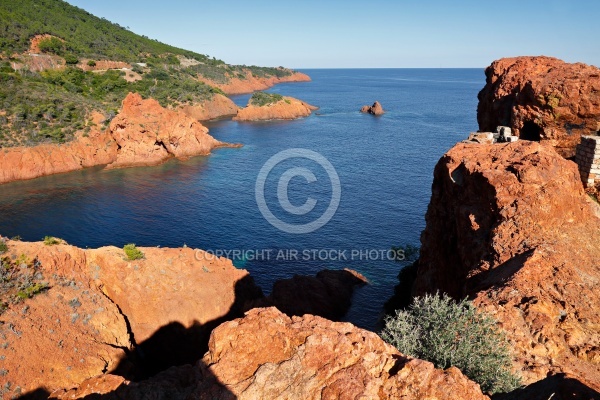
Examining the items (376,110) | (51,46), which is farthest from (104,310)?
(376,110)

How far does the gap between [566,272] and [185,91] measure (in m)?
125

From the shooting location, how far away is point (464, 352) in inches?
455

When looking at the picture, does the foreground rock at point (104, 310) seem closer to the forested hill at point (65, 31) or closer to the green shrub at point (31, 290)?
the green shrub at point (31, 290)

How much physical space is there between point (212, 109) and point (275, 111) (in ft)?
68.1

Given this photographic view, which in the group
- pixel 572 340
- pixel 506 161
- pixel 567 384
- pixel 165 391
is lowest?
pixel 165 391

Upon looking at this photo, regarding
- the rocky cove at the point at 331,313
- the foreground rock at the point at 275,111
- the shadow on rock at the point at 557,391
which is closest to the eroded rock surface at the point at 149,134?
the foreground rock at the point at 275,111

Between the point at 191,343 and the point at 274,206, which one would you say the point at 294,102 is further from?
the point at 191,343

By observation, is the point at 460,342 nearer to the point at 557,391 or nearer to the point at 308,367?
the point at 557,391

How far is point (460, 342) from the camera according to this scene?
11844 millimetres

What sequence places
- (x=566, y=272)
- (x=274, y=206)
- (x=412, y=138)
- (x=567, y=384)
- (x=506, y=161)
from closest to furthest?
(x=567, y=384) → (x=566, y=272) → (x=506, y=161) → (x=274, y=206) → (x=412, y=138)

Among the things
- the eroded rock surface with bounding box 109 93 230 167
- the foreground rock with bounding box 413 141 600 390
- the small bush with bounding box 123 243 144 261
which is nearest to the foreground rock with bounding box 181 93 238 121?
the eroded rock surface with bounding box 109 93 230 167

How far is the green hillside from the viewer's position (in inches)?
2911

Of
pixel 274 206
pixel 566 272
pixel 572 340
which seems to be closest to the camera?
pixel 572 340

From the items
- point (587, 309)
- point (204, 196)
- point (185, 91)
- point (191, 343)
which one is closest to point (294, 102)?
point (185, 91)
